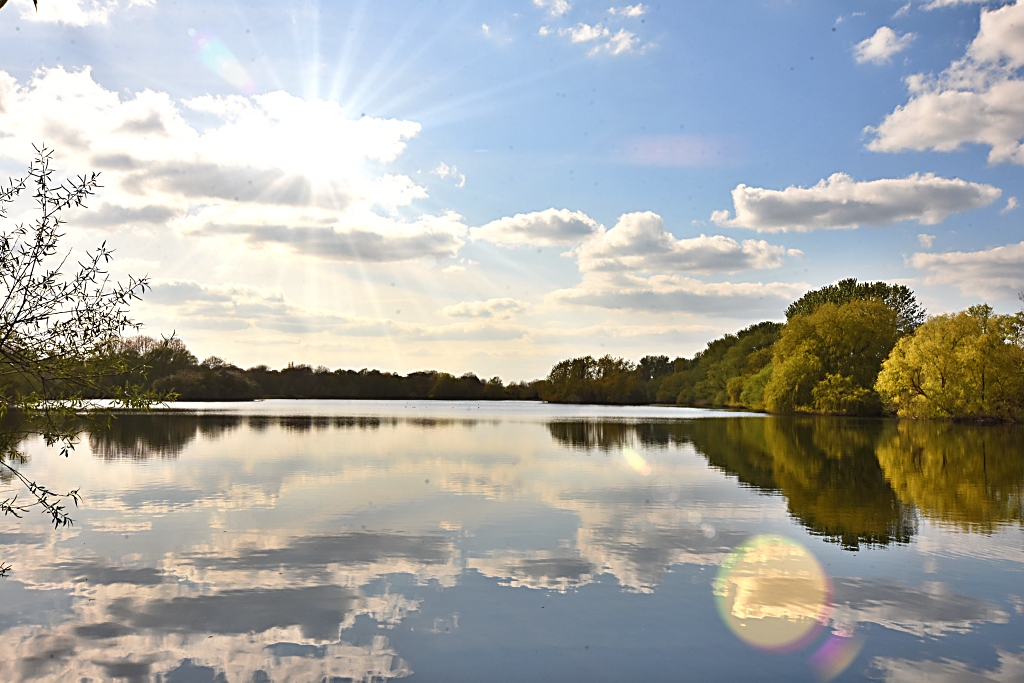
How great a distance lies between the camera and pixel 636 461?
119 ft

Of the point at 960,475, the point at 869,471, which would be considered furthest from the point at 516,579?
the point at 960,475

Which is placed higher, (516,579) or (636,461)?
(636,461)

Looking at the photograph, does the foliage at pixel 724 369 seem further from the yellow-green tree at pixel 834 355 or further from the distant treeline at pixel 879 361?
the yellow-green tree at pixel 834 355

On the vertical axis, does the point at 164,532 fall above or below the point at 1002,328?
below

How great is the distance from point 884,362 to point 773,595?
252 ft

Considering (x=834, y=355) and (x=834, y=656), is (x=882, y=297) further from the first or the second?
(x=834, y=656)

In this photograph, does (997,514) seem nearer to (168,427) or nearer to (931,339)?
(168,427)

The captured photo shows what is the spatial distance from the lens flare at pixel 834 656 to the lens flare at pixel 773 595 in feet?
1.00

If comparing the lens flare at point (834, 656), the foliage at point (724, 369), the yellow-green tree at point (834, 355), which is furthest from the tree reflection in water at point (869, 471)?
the foliage at point (724, 369)

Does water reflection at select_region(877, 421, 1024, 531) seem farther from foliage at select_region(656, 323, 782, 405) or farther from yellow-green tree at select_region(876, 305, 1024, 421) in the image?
foliage at select_region(656, 323, 782, 405)

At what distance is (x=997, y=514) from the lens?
21.3 metres

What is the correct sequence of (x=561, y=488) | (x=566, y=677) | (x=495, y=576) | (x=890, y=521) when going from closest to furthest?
(x=566, y=677) < (x=495, y=576) < (x=890, y=521) < (x=561, y=488)

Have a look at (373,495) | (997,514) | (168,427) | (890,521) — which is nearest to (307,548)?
(373,495)

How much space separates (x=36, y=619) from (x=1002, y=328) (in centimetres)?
8240
